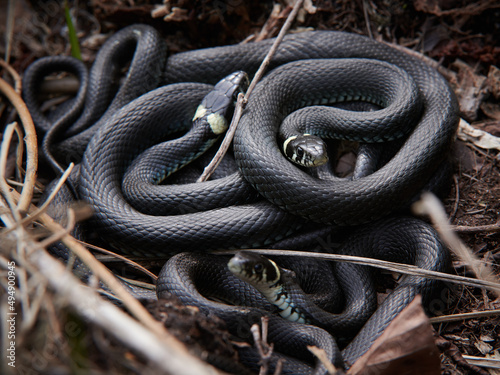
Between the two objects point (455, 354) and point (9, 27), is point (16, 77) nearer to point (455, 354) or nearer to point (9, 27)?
point (9, 27)

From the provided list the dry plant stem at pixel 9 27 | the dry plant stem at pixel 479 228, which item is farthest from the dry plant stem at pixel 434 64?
the dry plant stem at pixel 9 27

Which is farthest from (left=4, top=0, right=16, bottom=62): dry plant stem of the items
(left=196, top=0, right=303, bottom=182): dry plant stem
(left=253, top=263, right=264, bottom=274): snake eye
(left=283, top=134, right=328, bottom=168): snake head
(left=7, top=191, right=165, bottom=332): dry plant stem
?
(left=253, top=263, right=264, bottom=274): snake eye

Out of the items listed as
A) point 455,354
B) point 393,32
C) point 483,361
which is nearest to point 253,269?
point 455,354

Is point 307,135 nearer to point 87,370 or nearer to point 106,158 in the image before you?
point 106,158

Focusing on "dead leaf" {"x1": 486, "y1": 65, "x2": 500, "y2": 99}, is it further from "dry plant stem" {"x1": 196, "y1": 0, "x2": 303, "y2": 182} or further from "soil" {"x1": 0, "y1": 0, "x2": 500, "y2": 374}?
"dry plant stem" {"x1": 196, "y1": 0, "x2": 303, "y2": 182}

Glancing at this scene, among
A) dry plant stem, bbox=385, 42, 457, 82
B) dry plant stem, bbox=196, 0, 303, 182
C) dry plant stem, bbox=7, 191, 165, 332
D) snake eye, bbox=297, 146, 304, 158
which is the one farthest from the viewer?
dry plant stem, bbox=385, 42, 457, 82

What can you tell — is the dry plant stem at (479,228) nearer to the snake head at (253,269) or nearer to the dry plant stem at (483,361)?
the dry plant stem at (483,361)
